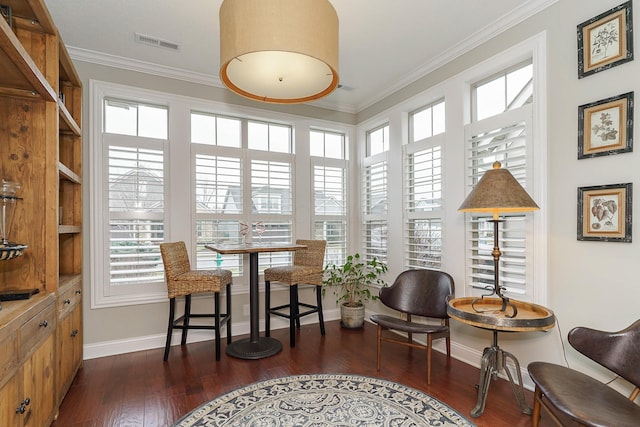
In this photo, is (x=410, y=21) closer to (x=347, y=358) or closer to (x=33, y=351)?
(x=347, y=358)

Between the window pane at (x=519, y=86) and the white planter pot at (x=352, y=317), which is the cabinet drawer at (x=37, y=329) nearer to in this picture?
the white planter pot at (x=352, y=317)

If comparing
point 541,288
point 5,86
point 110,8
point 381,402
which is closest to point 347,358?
point 381,402

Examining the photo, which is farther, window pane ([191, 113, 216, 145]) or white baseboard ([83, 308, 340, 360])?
window pane ([191, 113, 216, 145])

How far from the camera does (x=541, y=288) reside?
8.31 ft

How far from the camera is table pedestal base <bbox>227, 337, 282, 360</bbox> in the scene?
3.22 m

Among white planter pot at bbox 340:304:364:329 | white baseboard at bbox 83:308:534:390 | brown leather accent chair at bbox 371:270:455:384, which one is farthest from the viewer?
white planter pot at bbox 340:304:364:329

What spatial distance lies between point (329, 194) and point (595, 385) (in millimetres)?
3258

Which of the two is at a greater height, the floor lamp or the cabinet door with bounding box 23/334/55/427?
the floor lamp

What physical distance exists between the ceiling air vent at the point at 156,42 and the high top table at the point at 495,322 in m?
3.19

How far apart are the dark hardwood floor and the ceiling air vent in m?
2.87

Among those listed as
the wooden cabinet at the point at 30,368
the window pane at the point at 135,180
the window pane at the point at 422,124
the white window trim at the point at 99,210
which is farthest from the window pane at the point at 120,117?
the window pane at the point at 422,124

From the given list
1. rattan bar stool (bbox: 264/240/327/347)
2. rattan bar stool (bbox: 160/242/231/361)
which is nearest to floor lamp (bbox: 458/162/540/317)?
rattan bar stool (bbox: 264/240/327/347)

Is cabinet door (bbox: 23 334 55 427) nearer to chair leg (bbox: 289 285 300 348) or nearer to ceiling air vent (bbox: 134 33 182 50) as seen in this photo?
chair leg (bbox: 289 285 300 348)

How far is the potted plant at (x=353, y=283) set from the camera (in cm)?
415
